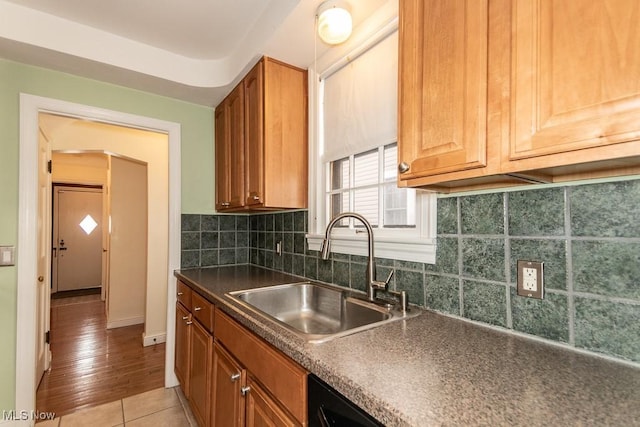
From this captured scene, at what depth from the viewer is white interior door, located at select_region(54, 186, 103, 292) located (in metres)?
5.62

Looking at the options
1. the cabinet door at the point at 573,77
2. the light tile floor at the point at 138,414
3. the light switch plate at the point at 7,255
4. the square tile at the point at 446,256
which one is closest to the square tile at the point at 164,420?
the light tile floor at the point at 138,414

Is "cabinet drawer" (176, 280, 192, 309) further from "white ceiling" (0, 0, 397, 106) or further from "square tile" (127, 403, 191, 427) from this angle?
"white ceiling" (0, 0, 397, 106)

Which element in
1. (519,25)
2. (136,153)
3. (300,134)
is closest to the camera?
(519,25)

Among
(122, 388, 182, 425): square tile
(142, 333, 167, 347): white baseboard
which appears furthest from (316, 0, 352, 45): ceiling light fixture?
(142, 333, 167, 347): white baseboard

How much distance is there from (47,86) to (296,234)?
1.91 metres

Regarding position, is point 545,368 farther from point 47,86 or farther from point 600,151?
A: point 47,86

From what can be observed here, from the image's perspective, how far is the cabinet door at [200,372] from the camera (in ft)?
5.25

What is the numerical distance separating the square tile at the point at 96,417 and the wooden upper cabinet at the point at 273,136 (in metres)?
1.60

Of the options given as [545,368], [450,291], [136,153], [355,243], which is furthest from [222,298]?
[136,153]

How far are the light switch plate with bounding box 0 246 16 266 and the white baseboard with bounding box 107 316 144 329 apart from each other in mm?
2212

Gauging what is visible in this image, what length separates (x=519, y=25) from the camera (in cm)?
72

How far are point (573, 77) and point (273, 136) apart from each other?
4.90ft

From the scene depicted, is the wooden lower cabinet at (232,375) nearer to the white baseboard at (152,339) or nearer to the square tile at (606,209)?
the square tile at (606,209)

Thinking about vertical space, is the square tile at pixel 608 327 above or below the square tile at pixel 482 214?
below
